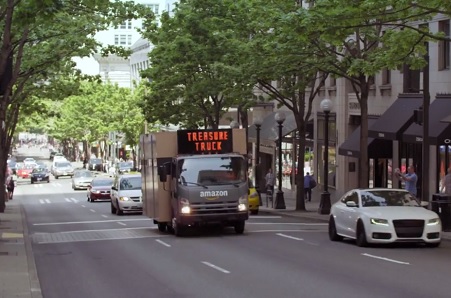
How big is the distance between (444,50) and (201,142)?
12.4 meters

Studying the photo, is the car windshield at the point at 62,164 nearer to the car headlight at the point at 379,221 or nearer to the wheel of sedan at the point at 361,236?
the wheel of sedan at the point at 361,236

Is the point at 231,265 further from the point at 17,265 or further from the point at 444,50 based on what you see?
the point at 444,50

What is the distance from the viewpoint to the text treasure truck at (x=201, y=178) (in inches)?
1064

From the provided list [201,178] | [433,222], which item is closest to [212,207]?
[201,178]

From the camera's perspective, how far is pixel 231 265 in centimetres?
1961

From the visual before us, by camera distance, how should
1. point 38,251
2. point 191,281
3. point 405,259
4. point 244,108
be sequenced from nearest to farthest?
point 191,281
point 405,259
point 38,251
point 244,108

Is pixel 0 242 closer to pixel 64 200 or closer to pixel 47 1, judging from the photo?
pixel 47 1

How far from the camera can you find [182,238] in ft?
90.9

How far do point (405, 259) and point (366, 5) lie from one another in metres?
5.64

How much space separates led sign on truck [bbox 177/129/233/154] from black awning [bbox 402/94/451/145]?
8.45 meters

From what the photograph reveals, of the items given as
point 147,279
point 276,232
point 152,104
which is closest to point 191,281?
point 147,279

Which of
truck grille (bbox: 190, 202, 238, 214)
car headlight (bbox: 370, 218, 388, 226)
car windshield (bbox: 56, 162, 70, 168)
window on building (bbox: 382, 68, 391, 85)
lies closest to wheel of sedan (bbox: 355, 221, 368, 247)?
car headlight (bbox: 370, 218, 388, 226)

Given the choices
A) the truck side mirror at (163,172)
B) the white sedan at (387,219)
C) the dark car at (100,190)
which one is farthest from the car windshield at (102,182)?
the white sedan at (387,219)

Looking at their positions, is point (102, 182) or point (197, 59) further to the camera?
point (102, 182)
